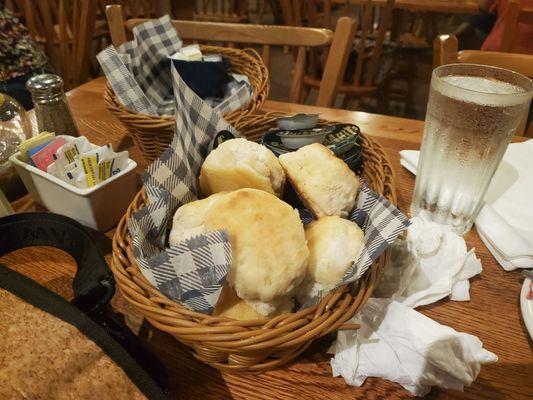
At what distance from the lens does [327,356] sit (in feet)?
1.47

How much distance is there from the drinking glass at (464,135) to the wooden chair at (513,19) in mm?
923

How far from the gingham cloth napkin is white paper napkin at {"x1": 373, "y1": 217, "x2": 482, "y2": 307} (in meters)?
0.08

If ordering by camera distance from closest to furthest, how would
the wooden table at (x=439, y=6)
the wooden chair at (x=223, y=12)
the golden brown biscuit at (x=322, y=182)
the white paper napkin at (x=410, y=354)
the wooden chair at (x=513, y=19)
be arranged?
1. the white paper napkin at (x=410, y=354)
2. the golden brown biscuit at (x=322, y=182)
3. the wooden chair at (x=513, y=19)
4. the wooden table at (x=439, y=6)
5. the wooden chair at (x=223, y=12)

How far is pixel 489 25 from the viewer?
220cm

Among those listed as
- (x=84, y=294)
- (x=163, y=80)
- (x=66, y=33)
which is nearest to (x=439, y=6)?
(x=163, y=80)

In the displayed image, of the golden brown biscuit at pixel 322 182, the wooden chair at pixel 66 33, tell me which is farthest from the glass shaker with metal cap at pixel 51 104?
the wooden chair at pixel 66 33

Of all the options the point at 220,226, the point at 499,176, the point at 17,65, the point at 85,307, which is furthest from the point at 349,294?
the point at 17,65

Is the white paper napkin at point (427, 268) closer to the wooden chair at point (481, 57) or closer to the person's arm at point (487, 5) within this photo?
the wooden chair at point (481, 57)

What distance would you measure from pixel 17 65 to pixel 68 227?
1568 millimetres

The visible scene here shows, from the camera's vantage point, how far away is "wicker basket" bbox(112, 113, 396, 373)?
35 centimetres

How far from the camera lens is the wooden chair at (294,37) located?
3.68ft

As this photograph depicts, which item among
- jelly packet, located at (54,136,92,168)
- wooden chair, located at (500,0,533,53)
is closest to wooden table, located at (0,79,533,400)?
jelly packet, located at (54,136,92,168)

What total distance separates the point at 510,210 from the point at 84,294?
2.16 feet

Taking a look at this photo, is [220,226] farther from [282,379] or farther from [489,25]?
[489,25]
